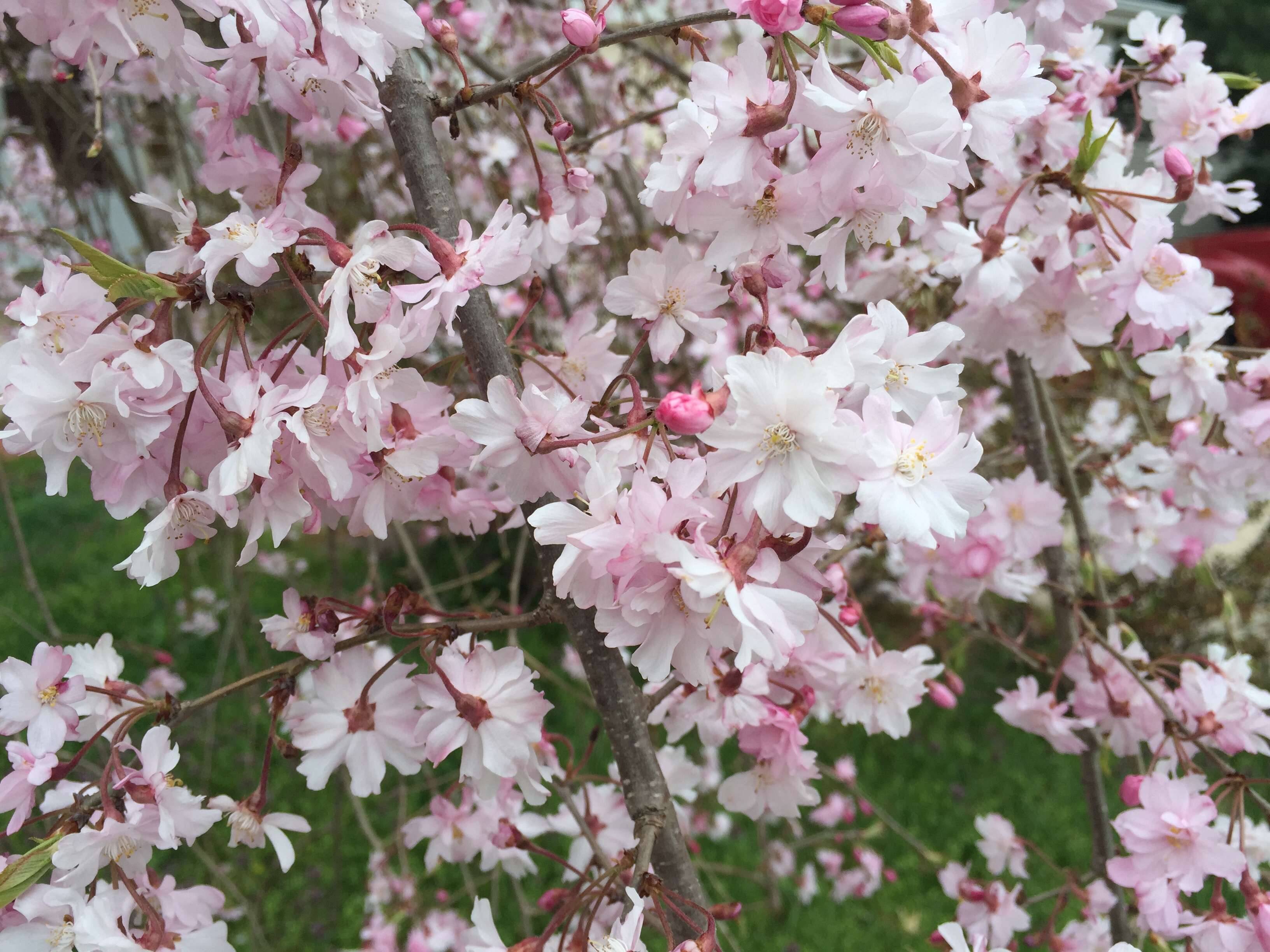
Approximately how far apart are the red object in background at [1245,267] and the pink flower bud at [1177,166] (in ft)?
15.7

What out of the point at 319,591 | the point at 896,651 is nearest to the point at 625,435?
the point at 896,651

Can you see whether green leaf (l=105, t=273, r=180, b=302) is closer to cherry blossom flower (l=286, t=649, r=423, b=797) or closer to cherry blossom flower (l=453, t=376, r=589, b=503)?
cherry blossom flower (l=453, t=376, r=589, b=503)

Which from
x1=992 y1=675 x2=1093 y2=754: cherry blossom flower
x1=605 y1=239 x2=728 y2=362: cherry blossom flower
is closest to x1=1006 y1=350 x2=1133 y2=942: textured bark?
x1=992 y1=675 x2=1093 y2=754: cherry blossom flower

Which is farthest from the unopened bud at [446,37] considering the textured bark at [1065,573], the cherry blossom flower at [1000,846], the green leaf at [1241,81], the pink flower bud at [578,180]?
the cherry blossom flower at [1000,846]

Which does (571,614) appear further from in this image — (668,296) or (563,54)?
(563,54)

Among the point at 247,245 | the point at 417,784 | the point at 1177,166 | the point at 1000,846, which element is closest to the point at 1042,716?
the point at 1000,846

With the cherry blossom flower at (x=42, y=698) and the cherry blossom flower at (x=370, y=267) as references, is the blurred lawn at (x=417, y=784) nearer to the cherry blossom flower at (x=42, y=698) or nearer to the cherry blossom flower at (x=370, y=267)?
the cherry blossom flower at (x=42, y=698)

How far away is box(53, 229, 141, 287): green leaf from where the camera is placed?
783 mm

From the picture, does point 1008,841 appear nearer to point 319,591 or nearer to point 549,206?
point 549,206

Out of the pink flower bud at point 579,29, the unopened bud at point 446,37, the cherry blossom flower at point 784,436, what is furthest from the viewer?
the unopened bud at point 446,37

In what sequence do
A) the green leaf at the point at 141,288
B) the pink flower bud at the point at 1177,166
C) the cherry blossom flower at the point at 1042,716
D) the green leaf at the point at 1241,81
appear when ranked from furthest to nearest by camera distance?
the cherry blossom flower at the point at 1042,716
the green leaf at the point at 1241,81
the pink flower bud at the point at 1177,166
the green leaf at the point at 141,288

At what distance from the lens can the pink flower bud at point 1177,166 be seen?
4.20 feet

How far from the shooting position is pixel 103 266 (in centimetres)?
80

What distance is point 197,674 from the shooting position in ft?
15.4
